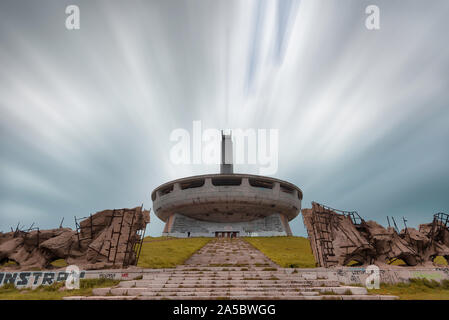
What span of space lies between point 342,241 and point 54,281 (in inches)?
537

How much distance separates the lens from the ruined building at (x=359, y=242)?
12883mm

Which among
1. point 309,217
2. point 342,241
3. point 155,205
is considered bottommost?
point 342,241

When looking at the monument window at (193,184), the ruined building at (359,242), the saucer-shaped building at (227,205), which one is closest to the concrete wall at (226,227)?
the saucer-shaped building at (227,205)

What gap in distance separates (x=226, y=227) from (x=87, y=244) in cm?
2986

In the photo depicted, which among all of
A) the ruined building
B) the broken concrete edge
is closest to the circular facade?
the ruined building

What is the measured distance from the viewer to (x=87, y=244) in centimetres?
1325

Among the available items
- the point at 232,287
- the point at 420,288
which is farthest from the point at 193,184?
the point at 420,288

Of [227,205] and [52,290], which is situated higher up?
[227,205]

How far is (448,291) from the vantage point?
10.3 meters

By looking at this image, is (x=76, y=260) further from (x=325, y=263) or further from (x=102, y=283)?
(x=325, y=263)

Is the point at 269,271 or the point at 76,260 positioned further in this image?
the point at 76,260

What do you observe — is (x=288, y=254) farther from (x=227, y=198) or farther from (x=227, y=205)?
(x=227, y=205)
